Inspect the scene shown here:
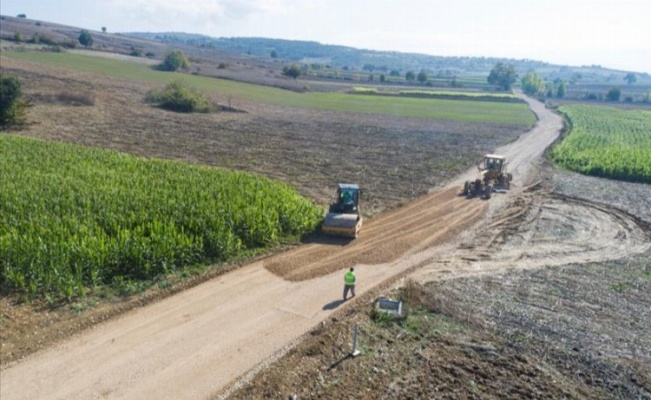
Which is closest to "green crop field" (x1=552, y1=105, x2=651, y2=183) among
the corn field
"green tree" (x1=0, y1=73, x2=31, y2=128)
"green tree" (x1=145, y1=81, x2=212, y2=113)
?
the corn field

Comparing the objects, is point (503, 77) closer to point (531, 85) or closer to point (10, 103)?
point (531, 85)

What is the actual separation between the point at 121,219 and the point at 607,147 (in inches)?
2094

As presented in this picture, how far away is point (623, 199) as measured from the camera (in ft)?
117

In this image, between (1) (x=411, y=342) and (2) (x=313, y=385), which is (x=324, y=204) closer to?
(1) (x=411, y=342)

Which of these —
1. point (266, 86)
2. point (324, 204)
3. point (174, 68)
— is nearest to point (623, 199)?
point (324, 204)

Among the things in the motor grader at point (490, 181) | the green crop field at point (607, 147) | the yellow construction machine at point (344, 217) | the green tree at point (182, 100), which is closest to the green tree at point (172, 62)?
the green tree at point (182, 100)

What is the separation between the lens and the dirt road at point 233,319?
1355 cm

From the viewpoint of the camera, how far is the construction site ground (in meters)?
13.6

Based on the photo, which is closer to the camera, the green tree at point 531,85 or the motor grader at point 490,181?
the motor grader at point 490,181

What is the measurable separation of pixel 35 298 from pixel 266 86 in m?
98.5

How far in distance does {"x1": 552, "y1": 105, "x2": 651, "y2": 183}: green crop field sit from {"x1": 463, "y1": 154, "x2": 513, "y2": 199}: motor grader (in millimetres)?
12605

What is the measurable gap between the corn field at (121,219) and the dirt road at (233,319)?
1959mm

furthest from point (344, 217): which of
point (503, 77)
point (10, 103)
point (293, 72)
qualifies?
point (503, 77)

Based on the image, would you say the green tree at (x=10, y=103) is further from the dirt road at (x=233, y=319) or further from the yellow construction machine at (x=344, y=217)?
the dirt road at (x=233, y=319)
